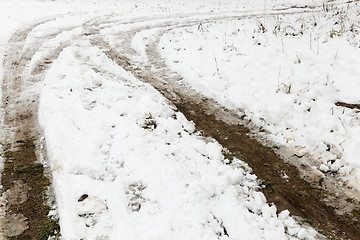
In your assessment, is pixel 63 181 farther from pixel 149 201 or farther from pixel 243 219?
pixel 243 219

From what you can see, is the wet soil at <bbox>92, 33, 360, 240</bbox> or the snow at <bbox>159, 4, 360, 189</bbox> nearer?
the wet soil at <bbox>92, 33, 360, 240</bbox>

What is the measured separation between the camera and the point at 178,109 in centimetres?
551

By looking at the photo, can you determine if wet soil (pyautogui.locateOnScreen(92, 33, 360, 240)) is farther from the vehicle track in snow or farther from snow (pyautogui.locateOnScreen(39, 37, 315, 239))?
snow (pyautogui.locateOnScreen(39, 37, 315, 239))

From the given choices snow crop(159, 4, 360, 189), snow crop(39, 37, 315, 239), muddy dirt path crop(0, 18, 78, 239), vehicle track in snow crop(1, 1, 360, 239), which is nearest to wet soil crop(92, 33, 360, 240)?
vehicle track in snow crop(1, 1, 360, 239)

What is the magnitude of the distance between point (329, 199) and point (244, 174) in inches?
46.6

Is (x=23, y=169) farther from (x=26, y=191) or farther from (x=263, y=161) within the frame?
(x=263, y=161)

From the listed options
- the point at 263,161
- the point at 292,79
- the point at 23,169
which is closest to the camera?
the point at 23,169

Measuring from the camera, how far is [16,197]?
3.55 meters

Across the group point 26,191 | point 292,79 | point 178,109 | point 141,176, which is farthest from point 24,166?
point 292,79

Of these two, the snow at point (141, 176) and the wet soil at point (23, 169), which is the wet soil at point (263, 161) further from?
the wet soil at point (23, 169)

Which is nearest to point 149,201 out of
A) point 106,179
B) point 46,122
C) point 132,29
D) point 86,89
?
point 106,179

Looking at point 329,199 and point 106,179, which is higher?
point 106,179

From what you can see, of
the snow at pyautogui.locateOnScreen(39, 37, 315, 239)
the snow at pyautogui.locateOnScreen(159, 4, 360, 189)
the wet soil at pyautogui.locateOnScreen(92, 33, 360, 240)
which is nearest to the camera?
the snow at pyautogui.locateOnScreen(39, 37, 315, 239)

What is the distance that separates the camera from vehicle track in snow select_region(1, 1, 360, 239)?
10.7 ft
